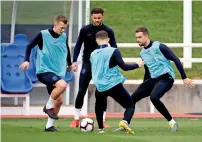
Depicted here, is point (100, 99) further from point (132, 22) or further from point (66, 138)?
point (132, 22)

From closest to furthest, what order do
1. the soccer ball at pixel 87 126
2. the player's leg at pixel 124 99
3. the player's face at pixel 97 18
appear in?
the player's leg at pixel 124 99 → the soccer ball at pixel 87 126 → the player's face at pixel 97 18

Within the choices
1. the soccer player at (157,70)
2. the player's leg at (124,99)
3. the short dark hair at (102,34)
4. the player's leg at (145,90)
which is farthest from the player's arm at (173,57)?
the short dark hair at (102,34)

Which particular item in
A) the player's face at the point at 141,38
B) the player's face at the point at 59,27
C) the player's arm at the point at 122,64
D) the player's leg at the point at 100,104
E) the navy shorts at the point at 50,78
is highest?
the player's face at the point at 59,27

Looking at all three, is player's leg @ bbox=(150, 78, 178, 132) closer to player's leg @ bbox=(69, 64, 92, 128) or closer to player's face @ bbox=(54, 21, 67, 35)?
player's leg @ bbox=(69, 64, 92, 128)

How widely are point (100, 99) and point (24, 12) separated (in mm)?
7278

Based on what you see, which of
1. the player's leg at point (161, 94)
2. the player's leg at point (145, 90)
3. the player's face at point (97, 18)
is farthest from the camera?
the player's face at point (97, 18)

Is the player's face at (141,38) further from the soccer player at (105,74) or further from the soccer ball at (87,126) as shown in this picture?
the soccer ball at (87,126)

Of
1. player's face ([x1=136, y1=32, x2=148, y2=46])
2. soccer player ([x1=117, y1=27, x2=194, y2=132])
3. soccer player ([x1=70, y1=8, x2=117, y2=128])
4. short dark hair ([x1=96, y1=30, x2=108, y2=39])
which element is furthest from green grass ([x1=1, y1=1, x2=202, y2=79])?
short dark hair ([x1=96, y1=30, x2=108, y2=39])

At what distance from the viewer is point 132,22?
3269 centimetres

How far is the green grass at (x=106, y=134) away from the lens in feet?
45.6

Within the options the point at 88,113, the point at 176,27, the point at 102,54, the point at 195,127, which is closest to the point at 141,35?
the point at 102,54

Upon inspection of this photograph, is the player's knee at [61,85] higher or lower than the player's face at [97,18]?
lower

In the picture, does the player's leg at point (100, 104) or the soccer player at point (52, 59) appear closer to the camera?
the player's leg at point (100, 104)

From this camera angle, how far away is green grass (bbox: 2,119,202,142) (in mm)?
13914
